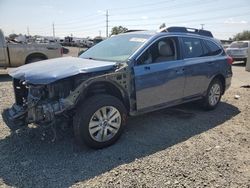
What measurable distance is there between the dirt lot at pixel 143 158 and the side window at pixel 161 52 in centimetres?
128

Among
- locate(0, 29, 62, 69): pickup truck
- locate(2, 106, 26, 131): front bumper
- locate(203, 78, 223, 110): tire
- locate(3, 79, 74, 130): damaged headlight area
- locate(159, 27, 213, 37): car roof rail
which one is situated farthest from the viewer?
locate(0, 29, 62, 69): pickup truck

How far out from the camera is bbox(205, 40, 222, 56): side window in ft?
20.6

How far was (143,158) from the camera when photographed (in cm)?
394

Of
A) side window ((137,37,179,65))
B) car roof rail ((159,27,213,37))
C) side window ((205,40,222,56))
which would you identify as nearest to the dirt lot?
side window ((137,37,179,65))

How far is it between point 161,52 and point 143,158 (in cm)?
201

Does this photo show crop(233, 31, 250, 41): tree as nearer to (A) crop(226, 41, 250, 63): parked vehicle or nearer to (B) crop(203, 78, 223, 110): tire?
(A) crop(226, 41, 250, 63): parked vehicle

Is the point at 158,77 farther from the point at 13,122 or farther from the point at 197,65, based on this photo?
the point at 13,122

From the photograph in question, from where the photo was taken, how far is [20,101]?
4480 mm

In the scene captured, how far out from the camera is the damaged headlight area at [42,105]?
3811mm

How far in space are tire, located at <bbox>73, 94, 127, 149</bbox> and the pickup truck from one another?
8.27 m

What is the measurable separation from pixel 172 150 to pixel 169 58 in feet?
5.79

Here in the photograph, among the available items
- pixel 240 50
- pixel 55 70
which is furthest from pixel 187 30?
pixel 240 50

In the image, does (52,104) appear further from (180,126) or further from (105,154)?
(180,126)

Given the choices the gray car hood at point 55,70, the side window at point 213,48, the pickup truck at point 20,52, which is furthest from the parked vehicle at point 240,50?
the gray car hood at point 55,70
